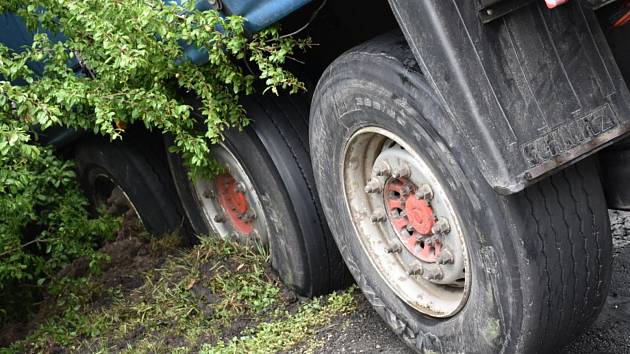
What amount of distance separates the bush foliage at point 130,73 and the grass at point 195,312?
24.7 inches

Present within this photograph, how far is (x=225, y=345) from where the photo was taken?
3.81 metres

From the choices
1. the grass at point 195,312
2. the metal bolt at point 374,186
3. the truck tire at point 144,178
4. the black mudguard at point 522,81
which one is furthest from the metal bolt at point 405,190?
the truck tire at point 144,178

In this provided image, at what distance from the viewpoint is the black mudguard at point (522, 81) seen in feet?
7.72

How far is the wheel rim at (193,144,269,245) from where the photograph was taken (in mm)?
4125

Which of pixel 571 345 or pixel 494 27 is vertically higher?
pixel 494 27

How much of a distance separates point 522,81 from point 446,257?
0.75 meters

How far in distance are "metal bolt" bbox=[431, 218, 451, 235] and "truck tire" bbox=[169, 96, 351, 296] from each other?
3.38 feet

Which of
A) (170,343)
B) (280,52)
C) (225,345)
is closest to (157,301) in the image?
(170,343)

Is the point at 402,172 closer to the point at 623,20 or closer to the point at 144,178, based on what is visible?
the point at 623,20

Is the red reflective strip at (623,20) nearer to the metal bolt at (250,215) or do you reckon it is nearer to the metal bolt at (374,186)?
the metal bolt at (374,186)

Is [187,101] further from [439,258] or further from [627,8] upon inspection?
[627,8]

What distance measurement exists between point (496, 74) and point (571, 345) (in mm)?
1265

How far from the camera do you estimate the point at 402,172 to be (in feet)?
9.67

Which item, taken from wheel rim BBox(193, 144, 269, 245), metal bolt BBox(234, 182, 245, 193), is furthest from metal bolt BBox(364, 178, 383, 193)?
metal bolt BBox(234, 182, 245, 193)
